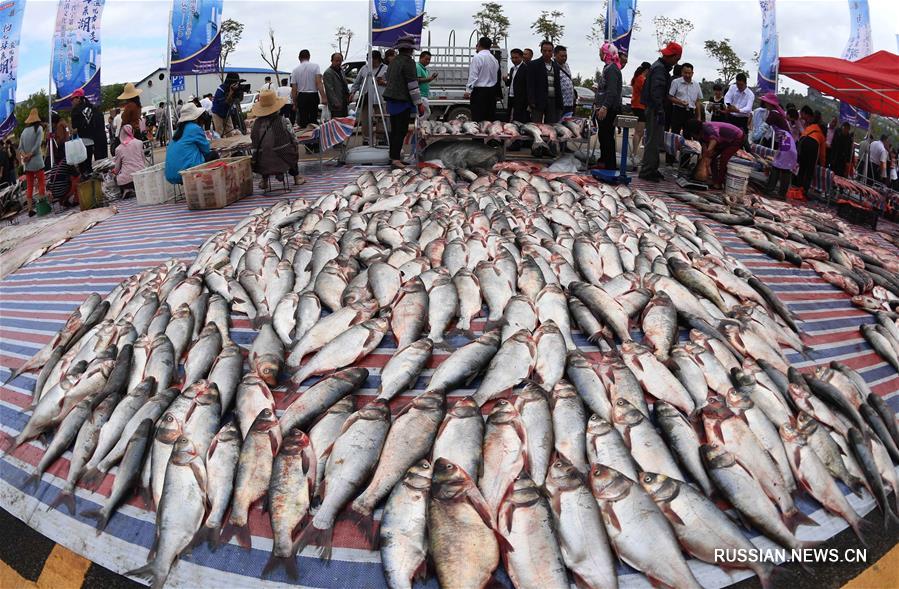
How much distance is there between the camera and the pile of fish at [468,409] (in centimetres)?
226

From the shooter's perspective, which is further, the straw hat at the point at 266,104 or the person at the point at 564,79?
the person at the point at 564,79

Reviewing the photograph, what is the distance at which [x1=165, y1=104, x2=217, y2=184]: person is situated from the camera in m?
8.19

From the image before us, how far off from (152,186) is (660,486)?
8.62 meters

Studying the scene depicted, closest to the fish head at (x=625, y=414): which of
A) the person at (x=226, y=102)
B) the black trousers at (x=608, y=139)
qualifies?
the black trousers at (x=608, y=139)

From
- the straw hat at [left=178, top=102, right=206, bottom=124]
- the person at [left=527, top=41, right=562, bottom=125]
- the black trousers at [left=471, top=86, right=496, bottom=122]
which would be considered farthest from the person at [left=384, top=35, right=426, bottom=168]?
the straw hat at [left=178, top=102, right=206, bottom=124]

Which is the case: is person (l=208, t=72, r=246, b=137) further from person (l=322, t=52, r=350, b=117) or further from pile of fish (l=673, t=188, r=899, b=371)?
pile of fish (l=673, t=188, r=899, b=371)

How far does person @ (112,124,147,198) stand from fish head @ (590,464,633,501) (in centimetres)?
1016

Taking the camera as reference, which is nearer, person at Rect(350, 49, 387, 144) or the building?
person at Rect(350, 49, 387, 144)

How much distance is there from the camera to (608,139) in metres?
9.98

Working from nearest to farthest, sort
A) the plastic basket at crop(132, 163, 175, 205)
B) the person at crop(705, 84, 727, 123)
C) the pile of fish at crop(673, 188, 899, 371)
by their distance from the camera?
the pile of fish at crop(673, 188, 899, 371)
the plastic basket at crop(132, 163, 175, 205)
the person at crop(705, 84, 727, 123)

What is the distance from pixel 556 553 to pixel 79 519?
7.29ft

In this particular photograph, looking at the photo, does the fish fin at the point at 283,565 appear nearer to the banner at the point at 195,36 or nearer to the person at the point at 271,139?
the person at the point at 271,139

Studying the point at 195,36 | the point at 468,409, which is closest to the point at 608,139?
the point at 195,36

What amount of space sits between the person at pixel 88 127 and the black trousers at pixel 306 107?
4328 mm
